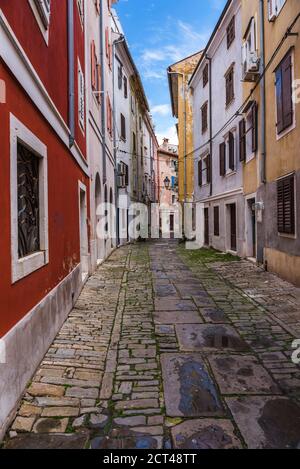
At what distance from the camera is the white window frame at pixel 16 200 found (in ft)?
10.9

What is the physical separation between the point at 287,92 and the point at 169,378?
7206mm

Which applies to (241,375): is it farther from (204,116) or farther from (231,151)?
(204,116)

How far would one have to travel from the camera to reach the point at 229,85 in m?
14.9

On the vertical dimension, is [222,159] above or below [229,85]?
below

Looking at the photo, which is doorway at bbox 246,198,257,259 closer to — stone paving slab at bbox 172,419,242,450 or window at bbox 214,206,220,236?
window at bbox 214,206,220,236

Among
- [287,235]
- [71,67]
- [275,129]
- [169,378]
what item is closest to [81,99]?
[71,67]

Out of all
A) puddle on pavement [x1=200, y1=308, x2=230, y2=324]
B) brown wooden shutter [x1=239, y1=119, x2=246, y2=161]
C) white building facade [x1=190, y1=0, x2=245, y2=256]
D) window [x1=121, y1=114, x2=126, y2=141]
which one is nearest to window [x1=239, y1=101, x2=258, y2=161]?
brown wooden shutter [x1=239, y1=119, x2=246, y2=161]

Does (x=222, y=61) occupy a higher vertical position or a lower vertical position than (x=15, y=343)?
higher

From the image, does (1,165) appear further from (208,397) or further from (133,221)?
(133,221)

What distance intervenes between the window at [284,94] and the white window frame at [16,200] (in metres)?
5.99

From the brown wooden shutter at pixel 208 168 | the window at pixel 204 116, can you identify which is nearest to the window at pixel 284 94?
the brown wooden shutter at pixel 208 168
